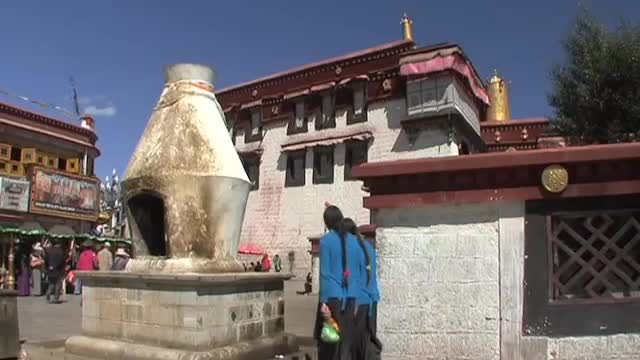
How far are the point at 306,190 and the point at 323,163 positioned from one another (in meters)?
1.52

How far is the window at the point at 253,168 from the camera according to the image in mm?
30234

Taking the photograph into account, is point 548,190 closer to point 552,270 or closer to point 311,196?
point 552,270

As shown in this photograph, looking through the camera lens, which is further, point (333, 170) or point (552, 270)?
point (333, 170)

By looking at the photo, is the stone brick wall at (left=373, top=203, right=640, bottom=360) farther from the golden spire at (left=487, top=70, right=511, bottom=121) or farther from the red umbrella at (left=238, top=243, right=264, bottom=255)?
the golden spire at (left=487, top=70, right=511, bottom=121)

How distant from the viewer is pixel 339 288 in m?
4.85

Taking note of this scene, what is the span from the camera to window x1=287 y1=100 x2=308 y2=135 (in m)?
28.6

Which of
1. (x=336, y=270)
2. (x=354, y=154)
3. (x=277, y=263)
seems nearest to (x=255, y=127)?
(x=354, y=154)

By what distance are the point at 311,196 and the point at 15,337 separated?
67.0 feet

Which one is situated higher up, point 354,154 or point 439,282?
point 354,154

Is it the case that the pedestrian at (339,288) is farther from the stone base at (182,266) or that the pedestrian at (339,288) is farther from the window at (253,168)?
the window at (253,168)

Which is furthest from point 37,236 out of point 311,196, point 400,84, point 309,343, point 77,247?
point 309,343

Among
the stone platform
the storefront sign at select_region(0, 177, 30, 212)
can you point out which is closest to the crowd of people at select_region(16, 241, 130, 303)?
the storefront sign at select_region(0, 177, 30, 212)

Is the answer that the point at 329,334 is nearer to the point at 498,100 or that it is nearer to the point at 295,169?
the point at 295,169

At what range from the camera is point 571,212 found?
5.51m
